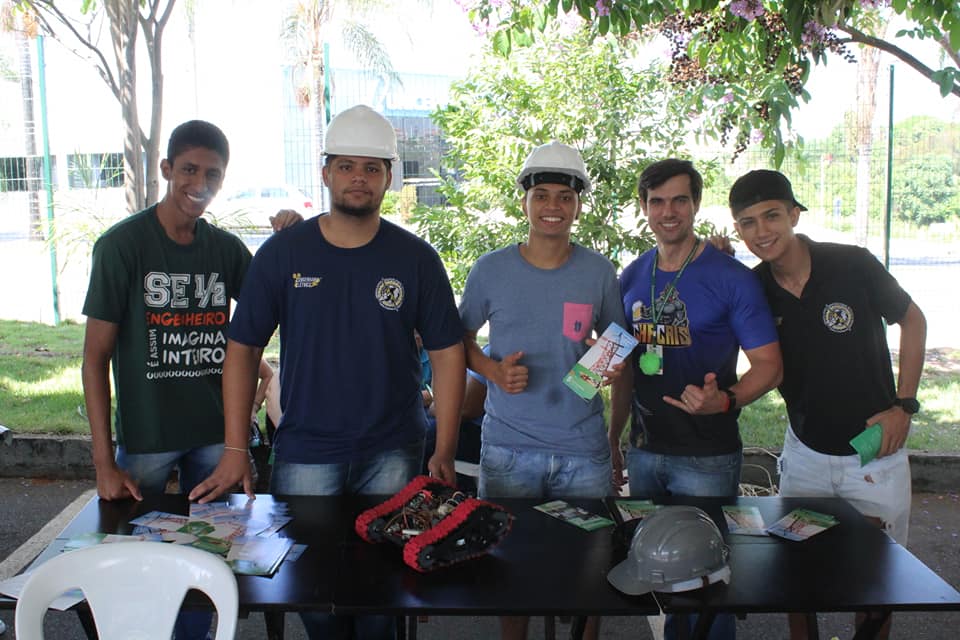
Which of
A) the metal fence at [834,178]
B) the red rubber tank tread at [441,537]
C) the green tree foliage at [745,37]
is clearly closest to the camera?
the red rubber tank tread at [441,537]

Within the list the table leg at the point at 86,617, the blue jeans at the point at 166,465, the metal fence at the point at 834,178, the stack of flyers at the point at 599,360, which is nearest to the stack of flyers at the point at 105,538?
the table leg at the point at 86,617

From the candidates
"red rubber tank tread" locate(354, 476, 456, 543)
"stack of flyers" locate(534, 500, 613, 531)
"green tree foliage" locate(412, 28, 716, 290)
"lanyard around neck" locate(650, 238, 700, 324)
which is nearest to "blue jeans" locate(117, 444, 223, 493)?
"red rubber tank tread" locate(354, 476, 456, 543)

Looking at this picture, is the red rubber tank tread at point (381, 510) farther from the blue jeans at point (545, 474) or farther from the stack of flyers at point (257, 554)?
the blue jeans at point (545, 474)

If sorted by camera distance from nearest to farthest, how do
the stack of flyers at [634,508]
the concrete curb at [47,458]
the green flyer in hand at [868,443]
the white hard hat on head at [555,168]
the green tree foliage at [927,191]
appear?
the stack of flyers at [634,508] → the green flyer in hand at [868,443] → the white hard hat on head at [555,168] → the concrete curb at [47,458] → the green tree foliage at [927,191]

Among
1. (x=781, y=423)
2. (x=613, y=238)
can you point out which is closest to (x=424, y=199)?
(x=613, y=238)

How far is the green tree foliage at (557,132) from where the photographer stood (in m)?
5.31

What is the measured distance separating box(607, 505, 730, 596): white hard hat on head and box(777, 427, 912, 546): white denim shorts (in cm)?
113

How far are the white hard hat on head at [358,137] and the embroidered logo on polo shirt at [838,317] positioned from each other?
1800 mm

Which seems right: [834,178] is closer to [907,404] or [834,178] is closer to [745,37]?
[745,37]

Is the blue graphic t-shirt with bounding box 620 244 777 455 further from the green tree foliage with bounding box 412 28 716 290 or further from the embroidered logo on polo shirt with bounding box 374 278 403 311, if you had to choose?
the green tree foliage with bounding box 412 28 716 290

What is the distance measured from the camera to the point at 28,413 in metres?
6.86

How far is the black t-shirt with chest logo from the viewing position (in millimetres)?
3254

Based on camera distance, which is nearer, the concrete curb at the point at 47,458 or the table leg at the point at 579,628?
the table leg at the point at 579,628

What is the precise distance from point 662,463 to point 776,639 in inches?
50.1
